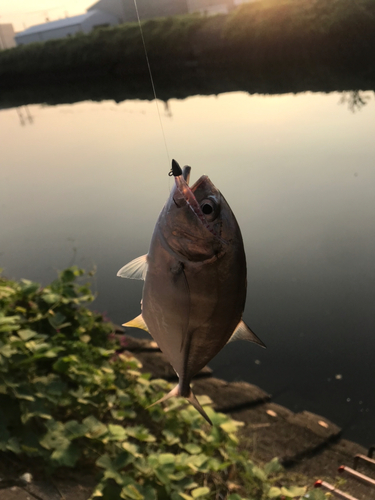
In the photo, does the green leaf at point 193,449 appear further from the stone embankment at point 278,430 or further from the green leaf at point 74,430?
the stone embankment at point 278,430

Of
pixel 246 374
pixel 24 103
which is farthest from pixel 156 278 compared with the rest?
pixel 24 103

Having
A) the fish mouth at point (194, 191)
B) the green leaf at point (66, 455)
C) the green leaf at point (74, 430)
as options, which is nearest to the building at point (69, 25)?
the green leaf at point (74, 430)

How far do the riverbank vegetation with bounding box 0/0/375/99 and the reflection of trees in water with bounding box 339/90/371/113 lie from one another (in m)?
0.31

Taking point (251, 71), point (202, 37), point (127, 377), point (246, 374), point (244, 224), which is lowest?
point (246, 374)

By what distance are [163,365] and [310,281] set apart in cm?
216

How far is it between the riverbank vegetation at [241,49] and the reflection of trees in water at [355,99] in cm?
31

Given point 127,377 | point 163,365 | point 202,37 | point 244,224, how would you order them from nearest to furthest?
point 127,377
point 163,365
point 244,224
point 202,37

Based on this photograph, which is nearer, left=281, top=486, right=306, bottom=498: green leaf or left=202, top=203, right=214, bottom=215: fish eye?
left=202, top=203, right=214, bottom=215: fish eye

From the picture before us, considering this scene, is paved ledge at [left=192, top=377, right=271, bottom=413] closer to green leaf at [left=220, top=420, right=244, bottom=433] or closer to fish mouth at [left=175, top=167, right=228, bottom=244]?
green leaf at [left=220, top=420, right=244, bottom=433]

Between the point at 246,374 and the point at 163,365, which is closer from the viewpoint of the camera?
the point at 163,365

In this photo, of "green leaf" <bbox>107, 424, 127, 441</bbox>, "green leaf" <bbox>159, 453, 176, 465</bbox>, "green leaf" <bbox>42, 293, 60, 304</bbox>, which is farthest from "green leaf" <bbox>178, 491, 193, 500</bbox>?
"green leaf" <bbox>42, 293, 60, 304</bbox>

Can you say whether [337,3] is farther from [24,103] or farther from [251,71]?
[24,103]

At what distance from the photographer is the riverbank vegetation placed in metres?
6.07

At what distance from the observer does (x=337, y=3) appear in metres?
6.79
